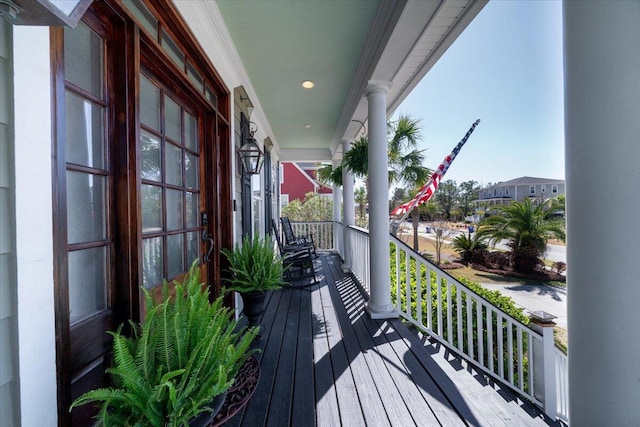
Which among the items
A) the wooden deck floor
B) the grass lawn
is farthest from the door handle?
the grass lawn

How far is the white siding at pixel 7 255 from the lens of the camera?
2.17ft

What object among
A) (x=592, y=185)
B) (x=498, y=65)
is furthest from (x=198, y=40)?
(x=498, y=65)

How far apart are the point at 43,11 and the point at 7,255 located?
1.93 feet

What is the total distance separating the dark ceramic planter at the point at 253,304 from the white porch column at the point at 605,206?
1.88 metres

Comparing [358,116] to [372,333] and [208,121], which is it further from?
[372,333]

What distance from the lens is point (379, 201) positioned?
2.81 m

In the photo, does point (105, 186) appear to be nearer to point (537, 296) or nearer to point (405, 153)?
point (405, 153)

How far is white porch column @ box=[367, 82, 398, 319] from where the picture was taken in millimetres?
2781

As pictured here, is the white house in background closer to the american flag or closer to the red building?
the american flag

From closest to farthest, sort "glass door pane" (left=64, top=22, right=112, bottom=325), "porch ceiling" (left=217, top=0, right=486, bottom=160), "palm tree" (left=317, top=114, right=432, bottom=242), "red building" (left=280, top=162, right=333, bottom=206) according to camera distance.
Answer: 1. "glass door pane" (left=64, top=22, right=112, bottom=325)
2. "porch ceiling" (left=217, top=0, right=486, bottom=160)
3. "palm tree" (left=317, top=114, right=432, bottom=242)
4. "red building" (left=280, top=162, right=333, bottom=206)

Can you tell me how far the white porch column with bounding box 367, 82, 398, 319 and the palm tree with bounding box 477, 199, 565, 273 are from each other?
18.5ft

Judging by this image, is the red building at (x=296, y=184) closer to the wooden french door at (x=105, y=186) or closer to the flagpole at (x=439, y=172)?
the flagpole at (x=439, y=172)

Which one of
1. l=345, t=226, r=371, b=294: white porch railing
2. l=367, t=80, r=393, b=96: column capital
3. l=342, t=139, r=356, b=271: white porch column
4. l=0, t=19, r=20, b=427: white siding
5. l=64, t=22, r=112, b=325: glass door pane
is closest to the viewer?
l=0, t=19, r=20, b=427: white siding

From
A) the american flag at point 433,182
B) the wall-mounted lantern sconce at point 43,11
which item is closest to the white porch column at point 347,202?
the american flag at point 433,182
